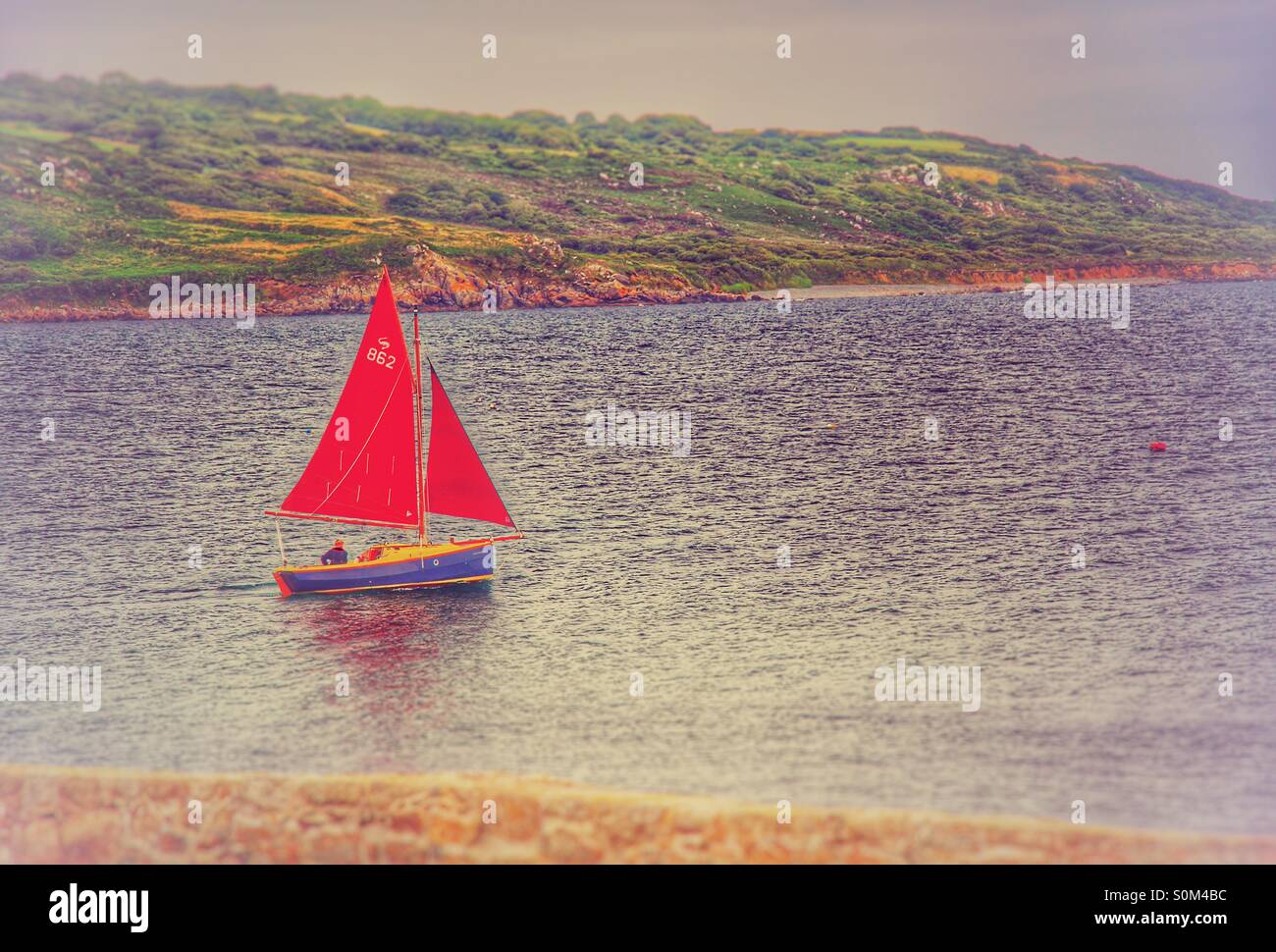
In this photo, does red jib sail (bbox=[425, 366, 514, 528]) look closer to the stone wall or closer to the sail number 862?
the sail number 862

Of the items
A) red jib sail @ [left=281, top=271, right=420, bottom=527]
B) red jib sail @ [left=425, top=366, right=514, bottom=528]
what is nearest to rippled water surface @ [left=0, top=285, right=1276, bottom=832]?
red jib sail @ [left=425, top=366, right=514, bottom=528]

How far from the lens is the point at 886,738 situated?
134 feet

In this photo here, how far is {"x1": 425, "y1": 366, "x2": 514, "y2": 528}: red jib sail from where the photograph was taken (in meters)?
62.5

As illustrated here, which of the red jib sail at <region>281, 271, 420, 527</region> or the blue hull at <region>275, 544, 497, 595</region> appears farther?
the red jib sail at <region>281, 271, 420, 527</region>

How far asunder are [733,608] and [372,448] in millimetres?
19323

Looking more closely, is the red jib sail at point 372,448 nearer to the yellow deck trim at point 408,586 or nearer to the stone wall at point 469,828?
the yellow deck trim at point 408,586

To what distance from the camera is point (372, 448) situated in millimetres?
63156

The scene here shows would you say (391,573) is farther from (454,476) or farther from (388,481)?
(454,476)

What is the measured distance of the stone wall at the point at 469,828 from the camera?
97.7 feet

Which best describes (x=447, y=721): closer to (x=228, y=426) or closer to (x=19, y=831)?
(x=19, y=831)

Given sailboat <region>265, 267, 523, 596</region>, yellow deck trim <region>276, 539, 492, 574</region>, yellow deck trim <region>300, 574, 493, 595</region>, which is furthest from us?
yellow deck trim <region>300, 574, 493, 595</region>

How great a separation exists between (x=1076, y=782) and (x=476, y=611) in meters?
29.5

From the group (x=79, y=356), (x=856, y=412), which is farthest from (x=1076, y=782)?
(x=79, y=356)

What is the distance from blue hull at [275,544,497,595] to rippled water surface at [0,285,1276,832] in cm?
112
